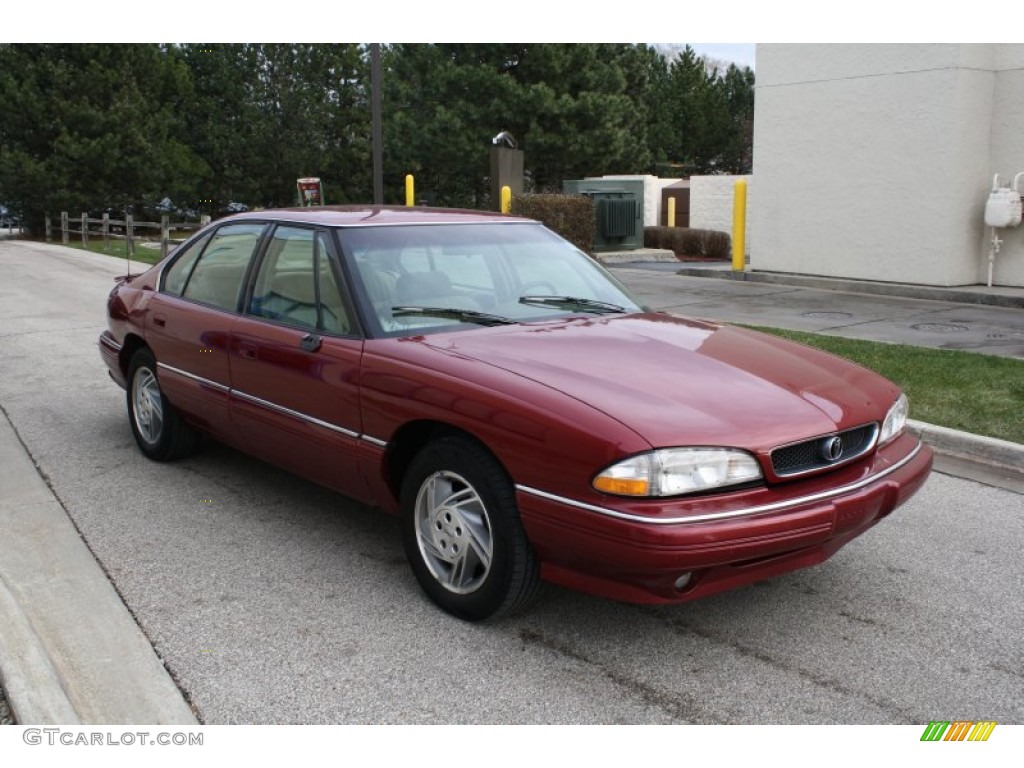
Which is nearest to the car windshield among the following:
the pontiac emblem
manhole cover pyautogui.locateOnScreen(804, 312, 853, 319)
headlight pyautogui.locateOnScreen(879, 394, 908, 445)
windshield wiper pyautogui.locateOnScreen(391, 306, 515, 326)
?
windshield wiper pyautogui.locateOnScreen(391, 306, 515, 326)

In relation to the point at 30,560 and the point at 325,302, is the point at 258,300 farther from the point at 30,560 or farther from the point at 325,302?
the point at 30,560

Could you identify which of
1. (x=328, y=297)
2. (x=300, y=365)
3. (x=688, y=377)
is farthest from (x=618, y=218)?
(x=688, y=377)

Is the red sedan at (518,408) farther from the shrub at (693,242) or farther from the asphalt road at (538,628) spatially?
the shrub at (693,242)

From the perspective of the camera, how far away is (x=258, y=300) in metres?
4.95

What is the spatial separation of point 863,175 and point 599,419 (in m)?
12.1

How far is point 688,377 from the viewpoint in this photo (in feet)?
12.4

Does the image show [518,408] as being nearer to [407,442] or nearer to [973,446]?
[407,442]

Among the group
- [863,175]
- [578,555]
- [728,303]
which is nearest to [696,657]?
[578,555]

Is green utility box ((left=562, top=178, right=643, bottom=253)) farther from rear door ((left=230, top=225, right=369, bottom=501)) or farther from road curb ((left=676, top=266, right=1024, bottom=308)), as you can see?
rear door ((left=230, top=225, right=369, bottom=501))

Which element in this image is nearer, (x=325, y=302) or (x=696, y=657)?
(x=696, y=657)

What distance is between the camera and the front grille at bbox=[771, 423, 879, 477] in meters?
3.46

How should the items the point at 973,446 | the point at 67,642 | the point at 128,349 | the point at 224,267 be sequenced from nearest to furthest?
1. the point at 67,642
2. the point at 224,267
3. the point at 973,446
4. the point at 128,349

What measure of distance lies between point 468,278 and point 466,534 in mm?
1353

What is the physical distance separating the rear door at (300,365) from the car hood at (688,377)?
1.46 feet
